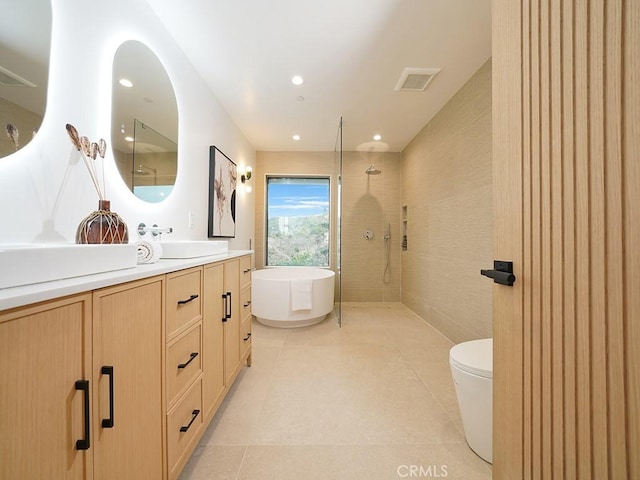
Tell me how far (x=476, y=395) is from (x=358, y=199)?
10.9 feet

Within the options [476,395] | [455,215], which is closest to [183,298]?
[476,395]

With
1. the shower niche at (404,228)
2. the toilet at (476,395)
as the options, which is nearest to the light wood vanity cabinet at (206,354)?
the toilet at (476,395)

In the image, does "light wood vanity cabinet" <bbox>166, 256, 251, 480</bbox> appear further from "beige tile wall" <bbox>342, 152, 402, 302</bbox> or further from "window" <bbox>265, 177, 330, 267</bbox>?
"beige tile wall" <bbox>342, 152, 402, 302</bbox>

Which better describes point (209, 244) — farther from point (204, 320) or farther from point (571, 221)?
point (571, 221)

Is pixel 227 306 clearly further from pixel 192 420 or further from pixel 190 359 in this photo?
pixel 192 420

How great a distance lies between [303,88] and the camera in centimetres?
239

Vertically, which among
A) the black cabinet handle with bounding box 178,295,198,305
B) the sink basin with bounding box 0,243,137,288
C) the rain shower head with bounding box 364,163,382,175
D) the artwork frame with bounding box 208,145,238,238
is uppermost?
the rain shower head with bounding box 364,163,382,175

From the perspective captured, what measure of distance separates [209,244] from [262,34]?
5.27ft

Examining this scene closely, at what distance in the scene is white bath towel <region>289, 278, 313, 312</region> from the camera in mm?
2896

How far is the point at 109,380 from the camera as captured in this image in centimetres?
65

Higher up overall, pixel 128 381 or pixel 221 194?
pixel 221 194

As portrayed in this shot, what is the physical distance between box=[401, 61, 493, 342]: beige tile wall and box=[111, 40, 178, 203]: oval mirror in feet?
8.33

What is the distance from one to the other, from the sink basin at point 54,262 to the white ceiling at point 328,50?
1746 millimetres

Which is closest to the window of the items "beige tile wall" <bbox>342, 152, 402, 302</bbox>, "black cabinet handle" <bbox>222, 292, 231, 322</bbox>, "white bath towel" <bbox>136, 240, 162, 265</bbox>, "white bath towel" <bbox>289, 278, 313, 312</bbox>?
"beige tile wall" <bbox>342, 152, 402, 302</bbox>
